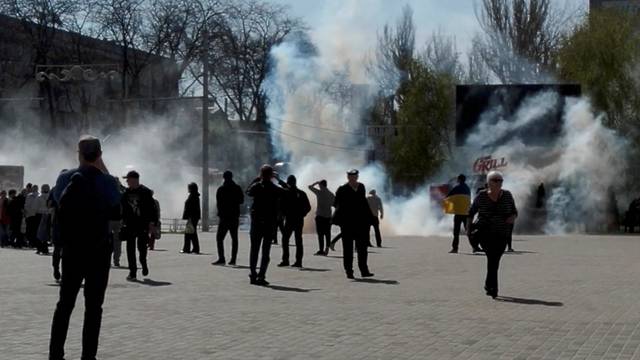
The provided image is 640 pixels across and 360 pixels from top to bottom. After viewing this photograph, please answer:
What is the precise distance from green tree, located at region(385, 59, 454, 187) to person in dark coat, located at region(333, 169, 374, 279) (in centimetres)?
4387

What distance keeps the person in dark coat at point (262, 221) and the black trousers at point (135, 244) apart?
80.1 inches

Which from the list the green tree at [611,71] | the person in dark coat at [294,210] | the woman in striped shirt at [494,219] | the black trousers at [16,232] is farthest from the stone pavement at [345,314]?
the green tree at [611,71]

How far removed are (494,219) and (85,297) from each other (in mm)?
7334

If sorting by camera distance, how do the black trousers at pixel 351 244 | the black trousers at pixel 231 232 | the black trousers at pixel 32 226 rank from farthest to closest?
the black trousers at pixel 32 226
the black trousers at pixel 231 232
the black trousers at pixel 351 244

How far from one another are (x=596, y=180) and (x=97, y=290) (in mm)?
40299

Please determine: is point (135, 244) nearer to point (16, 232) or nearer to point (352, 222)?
point (352, 222)

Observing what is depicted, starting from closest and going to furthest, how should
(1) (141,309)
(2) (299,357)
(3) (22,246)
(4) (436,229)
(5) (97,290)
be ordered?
(5) (97,290) → (2) (299,357) → (1) (141,309) → (3) (22,246) → (4) (436,229)

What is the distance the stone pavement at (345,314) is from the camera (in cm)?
975

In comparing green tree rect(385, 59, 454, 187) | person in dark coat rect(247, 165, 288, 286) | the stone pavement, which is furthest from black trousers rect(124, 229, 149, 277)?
green tree rect(385, 59, 454, 187)

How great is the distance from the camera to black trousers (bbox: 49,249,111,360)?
849 centimetres

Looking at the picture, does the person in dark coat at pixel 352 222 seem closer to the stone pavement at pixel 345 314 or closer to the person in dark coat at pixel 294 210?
the stone pavement at pixel 345 314

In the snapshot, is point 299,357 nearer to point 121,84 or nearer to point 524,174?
point 524,174

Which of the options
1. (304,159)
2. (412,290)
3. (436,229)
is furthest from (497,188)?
(304,159)

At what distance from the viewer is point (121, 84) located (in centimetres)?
6688
